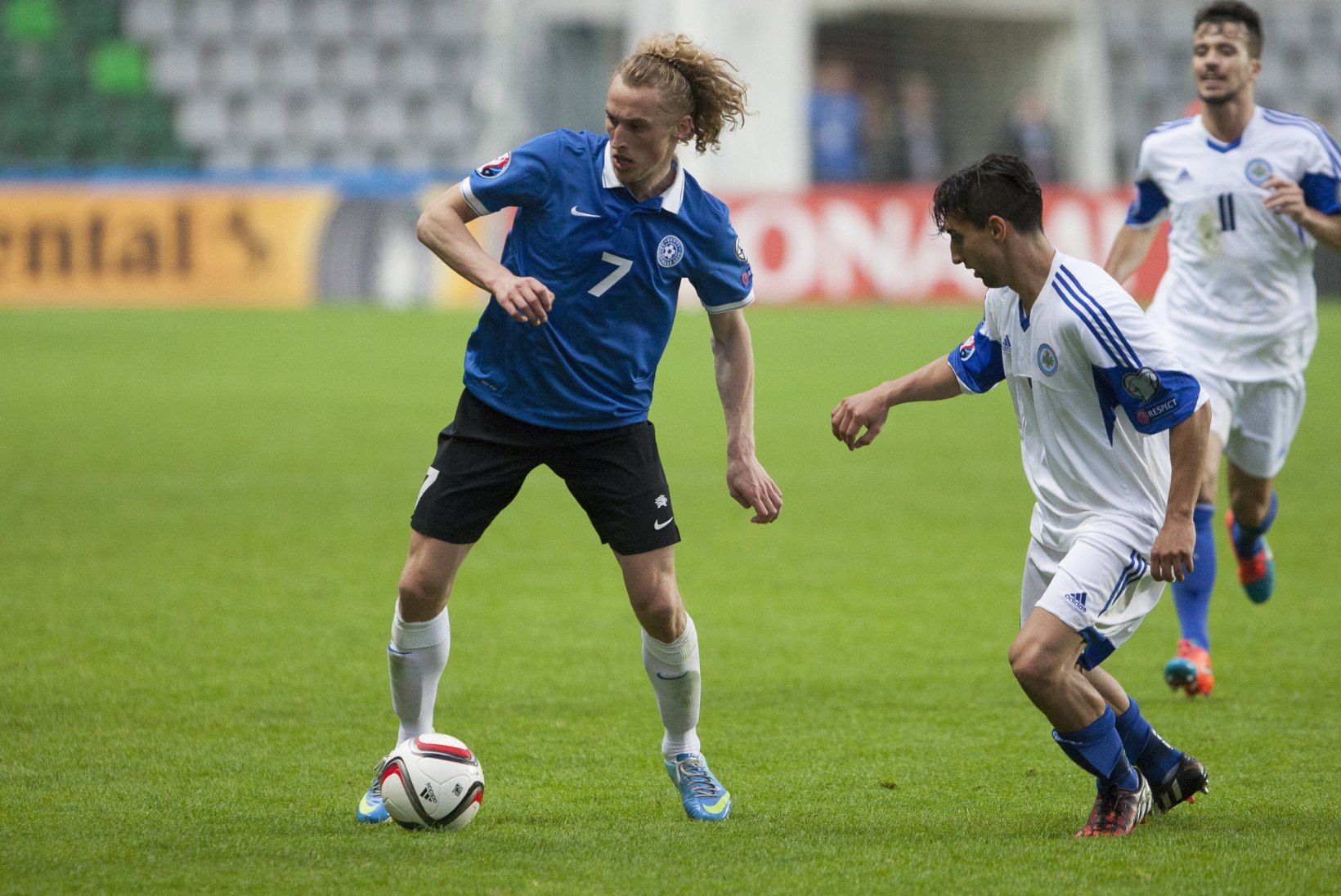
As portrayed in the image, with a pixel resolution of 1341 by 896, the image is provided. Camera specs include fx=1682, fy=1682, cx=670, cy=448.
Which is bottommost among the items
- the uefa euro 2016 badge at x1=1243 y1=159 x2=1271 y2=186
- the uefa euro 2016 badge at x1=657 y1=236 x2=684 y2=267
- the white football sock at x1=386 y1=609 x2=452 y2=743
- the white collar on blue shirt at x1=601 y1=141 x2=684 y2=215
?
the white football sock at x1=386 y1=609 x2=452 y2=743

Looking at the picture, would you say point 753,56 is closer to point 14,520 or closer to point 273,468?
point 273,468

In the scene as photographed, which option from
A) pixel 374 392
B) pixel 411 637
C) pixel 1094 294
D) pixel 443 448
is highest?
pixel 1094 294

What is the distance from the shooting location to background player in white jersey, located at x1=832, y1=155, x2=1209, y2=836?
408cm

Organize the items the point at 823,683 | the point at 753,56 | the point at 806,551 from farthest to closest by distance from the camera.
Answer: the point at 753,56 < the point at 806,551 < the point at 823,683

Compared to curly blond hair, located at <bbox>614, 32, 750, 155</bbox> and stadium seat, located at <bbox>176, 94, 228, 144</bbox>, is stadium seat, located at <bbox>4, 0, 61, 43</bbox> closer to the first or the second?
stadium seat, located at <bbox>176, 94, 228, 144</bbox>

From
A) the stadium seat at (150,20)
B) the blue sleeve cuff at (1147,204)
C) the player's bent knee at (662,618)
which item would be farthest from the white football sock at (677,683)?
the stadium seat at (150,20)

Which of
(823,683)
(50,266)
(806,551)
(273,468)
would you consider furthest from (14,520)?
(50,266)

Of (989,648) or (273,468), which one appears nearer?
(989,648)

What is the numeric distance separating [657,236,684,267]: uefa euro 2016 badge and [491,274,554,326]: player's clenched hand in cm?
47

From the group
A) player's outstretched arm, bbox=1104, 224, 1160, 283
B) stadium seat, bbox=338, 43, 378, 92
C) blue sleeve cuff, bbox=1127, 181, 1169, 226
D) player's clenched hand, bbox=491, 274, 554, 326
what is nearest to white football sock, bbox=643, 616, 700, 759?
player's clenched hand, bbox=491, 274, 554, 326

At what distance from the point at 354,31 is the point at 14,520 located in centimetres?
1955

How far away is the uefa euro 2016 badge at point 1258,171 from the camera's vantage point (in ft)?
20.7

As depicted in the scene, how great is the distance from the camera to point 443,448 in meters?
4.51

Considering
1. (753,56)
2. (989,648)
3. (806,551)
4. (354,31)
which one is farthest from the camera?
(354,31)
